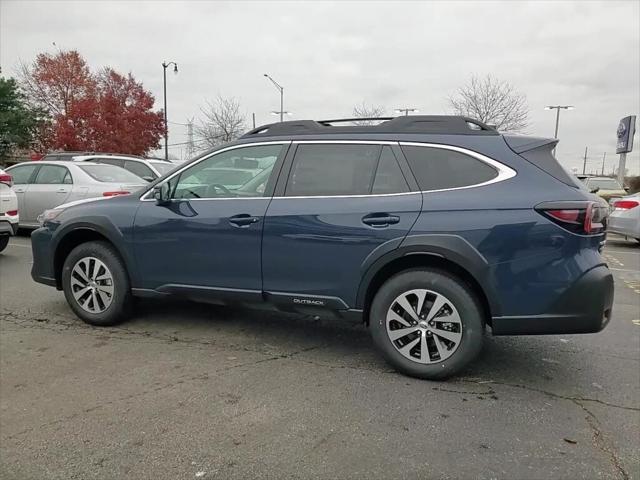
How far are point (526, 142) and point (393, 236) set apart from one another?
112 cm

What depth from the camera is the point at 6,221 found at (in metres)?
7.79

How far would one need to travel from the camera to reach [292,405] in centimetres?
328

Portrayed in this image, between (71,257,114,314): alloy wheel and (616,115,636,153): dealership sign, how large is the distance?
25.2m

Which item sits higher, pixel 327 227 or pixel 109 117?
pixel 109 117

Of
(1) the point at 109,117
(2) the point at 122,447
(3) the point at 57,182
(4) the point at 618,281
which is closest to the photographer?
(2) the point at 122,447

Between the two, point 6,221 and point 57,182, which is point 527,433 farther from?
point 57,182

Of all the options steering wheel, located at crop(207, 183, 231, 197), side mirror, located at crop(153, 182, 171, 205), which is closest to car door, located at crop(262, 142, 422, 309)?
steering wheel, located at crop(207, 183, 231, 197)

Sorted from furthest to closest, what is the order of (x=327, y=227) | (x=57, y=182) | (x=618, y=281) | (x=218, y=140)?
(x=218, y=140), (x=57, y=182), (x=618, y=281), (x=327, y=227)

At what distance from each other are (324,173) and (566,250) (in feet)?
5.78

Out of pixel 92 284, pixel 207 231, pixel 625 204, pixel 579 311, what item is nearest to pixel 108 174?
pixel 92 284

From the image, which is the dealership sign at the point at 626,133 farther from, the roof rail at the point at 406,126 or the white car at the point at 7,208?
the white car at the point at 7,208

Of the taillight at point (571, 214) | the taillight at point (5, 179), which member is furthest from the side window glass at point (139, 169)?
the taillight at point (571, 214)

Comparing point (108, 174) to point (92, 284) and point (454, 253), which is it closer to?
point (92, 284)

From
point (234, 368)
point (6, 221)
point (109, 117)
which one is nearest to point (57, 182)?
point (6, 221)
